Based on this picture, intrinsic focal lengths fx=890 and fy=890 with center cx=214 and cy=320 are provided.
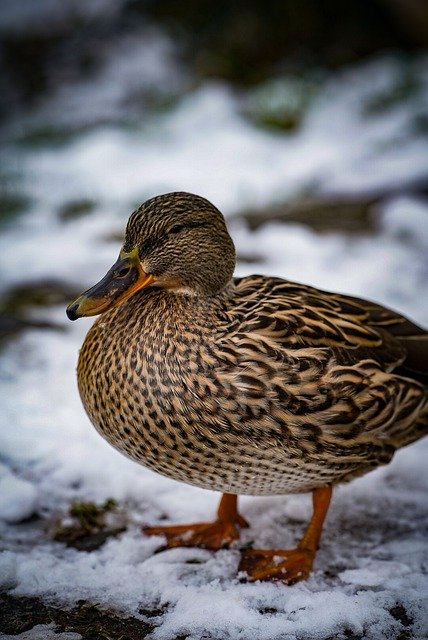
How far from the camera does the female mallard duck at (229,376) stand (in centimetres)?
305

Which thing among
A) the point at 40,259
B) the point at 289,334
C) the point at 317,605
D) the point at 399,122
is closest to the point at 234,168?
the point at 399,122

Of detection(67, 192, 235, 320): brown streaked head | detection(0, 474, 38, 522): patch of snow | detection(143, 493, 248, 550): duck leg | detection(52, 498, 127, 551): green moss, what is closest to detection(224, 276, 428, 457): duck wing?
detection(67, 192, 235, 320): brown streaked head

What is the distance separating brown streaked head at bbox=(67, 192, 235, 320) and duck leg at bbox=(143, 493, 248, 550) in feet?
3.05

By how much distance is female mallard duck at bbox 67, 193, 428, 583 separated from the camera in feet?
10.0

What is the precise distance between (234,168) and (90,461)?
3.38 m

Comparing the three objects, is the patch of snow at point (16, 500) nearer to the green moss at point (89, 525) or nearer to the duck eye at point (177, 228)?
the green moss at point (89, 525)

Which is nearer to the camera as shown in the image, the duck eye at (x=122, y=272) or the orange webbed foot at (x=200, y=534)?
the duck eye at (x=122, y=272)

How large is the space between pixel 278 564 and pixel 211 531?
0.36 meters

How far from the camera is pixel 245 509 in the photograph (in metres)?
3.82

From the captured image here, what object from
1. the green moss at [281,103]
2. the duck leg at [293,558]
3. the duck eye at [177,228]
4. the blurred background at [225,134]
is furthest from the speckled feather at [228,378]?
the green moss at [281,103]

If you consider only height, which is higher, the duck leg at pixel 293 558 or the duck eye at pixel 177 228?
the duck eye at pixel 177 228

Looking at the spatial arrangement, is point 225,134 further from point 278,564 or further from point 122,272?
point 278,564

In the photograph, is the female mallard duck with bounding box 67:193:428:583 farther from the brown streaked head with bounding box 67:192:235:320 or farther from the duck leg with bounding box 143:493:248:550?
the duck leg with bounding box 143:493:248:550

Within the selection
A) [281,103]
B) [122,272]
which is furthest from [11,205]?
[122,272]
